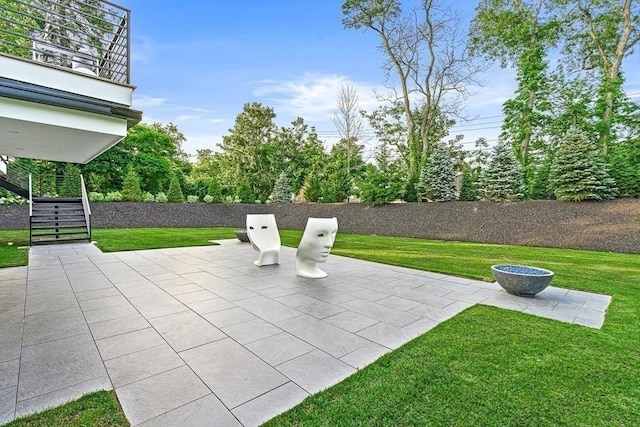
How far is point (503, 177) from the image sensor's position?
11102 millimetres

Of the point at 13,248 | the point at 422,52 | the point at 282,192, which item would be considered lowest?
the point at 13,248

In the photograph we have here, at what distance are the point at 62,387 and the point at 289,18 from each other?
1277 cm

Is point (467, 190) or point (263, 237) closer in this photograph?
point (263, 237)

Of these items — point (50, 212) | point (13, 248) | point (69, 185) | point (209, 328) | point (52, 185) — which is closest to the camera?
point (209, 328)

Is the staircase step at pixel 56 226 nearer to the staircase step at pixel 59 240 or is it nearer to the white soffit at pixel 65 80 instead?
the staircase step at pixel 59 240

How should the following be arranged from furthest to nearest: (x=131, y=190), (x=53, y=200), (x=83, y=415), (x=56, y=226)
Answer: (x=131, y=190), (x=53, y=200), (x=56, y=226), (x=83, y=415)

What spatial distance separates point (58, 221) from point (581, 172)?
1573cm

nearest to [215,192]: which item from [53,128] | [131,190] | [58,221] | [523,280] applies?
[131,190]

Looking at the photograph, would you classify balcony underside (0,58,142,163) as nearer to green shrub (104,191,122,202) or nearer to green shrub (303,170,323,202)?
green shrub (104,191,122,202)

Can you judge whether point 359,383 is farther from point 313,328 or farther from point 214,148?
point 214,148

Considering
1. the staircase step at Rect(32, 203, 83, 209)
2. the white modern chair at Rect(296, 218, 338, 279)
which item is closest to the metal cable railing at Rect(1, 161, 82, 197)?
the staircase step at Rect(32, 203, 83, 209)

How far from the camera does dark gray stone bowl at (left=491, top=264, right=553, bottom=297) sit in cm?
397

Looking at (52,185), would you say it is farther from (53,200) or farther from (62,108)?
(62,108)

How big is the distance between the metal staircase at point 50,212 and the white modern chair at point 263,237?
239 inches
